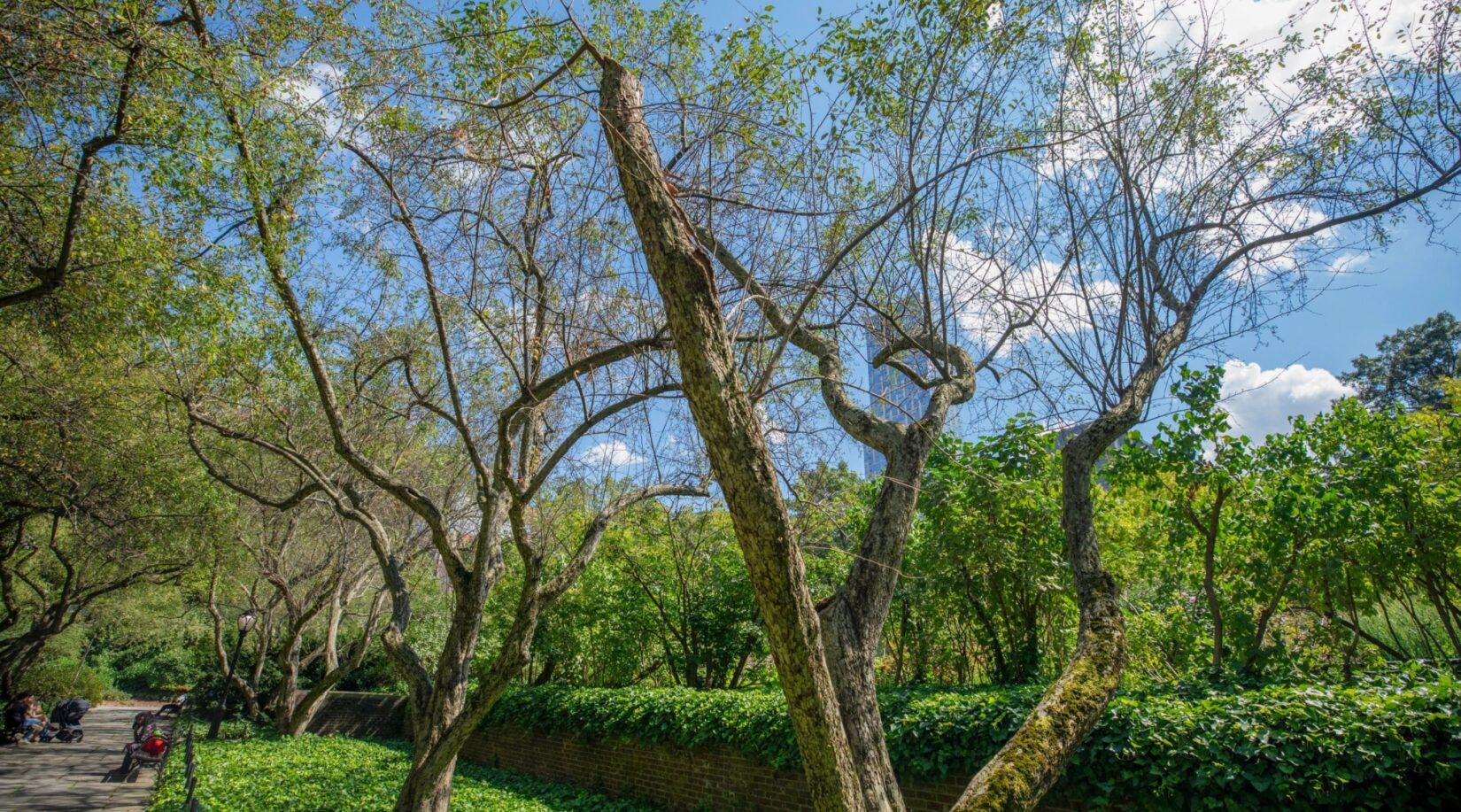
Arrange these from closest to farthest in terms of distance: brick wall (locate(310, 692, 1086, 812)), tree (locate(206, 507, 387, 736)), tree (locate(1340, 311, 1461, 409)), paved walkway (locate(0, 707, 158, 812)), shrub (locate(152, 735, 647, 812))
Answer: brick wall (locate(310, 692, 1086, 812))
shrub (locate(152, 735, 647, 812))
paved walkway (locate(0, 707, 158, 812))
tree (locate(206, 507, 387, 736))
tree (locate(1340, 311, 1461, 409))

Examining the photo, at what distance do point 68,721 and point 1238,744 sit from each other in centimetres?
2257

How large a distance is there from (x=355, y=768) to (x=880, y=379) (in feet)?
32.7

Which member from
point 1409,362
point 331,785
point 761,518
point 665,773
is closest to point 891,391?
point 761,518

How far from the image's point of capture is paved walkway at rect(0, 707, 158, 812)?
10086 mm

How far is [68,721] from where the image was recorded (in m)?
17.4

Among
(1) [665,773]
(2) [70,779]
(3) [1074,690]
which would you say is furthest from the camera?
(2) [70,779]

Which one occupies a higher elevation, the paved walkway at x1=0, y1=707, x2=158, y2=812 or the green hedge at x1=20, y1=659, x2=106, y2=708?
the green hedge at x1=20, y1=659, x2=106, y2=708

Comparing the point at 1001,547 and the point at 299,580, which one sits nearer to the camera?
the point at 1001,547

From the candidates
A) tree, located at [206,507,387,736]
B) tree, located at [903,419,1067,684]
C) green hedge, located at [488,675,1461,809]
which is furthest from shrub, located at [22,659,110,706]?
green hedge, located at [488,675,1461,809]

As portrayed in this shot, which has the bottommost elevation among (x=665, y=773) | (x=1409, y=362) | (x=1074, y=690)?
(x=665, y=773)

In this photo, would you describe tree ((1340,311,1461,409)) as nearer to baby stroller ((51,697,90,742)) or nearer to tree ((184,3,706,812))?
tree ((184,3,706,812))

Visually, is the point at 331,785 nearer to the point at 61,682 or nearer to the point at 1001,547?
the point at 1001,547

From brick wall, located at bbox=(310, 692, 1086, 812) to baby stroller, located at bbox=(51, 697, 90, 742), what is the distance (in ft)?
33.6

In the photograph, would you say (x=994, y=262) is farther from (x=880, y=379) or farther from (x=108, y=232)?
(x=108, y=232)
